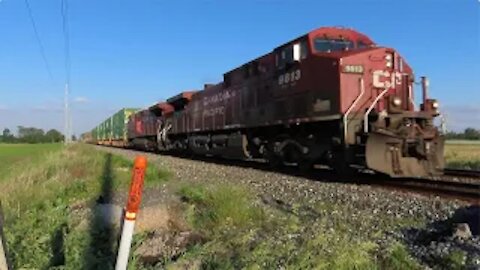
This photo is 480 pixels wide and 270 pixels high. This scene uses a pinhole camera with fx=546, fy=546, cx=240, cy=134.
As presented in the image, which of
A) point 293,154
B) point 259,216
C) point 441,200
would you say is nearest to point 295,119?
point 293,154

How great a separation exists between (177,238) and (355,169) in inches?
293

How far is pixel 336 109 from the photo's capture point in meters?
11.5

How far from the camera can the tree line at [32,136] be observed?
107938 millimetres

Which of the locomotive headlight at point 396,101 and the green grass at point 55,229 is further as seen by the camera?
the locomotive headlight at point 396,101

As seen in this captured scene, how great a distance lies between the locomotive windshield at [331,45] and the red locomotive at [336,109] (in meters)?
0.02

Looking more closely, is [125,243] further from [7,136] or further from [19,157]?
[7,136]

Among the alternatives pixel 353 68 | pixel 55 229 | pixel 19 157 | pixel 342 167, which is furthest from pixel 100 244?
pixel 19 157

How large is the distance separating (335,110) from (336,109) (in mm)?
40

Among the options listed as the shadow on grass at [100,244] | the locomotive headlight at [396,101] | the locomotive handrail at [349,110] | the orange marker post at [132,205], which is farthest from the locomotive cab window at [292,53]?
the orange marker post at [132,205]

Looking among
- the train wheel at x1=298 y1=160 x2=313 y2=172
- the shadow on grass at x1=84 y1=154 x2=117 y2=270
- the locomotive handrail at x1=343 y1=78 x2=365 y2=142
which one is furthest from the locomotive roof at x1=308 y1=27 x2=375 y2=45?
the shadow on grass at x1=84 y1=154 x2=117 y2=270

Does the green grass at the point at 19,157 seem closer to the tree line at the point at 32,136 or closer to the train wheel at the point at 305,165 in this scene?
the train wheel at the point at 305,165

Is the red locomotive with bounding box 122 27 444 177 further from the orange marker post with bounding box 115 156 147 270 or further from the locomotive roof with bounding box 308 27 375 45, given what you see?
the orange marker post with bounding box 115 156 147 270

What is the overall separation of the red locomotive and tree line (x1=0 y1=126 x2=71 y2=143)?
97801 millimetres

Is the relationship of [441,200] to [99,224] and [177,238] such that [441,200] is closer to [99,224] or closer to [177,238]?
[177,238]
